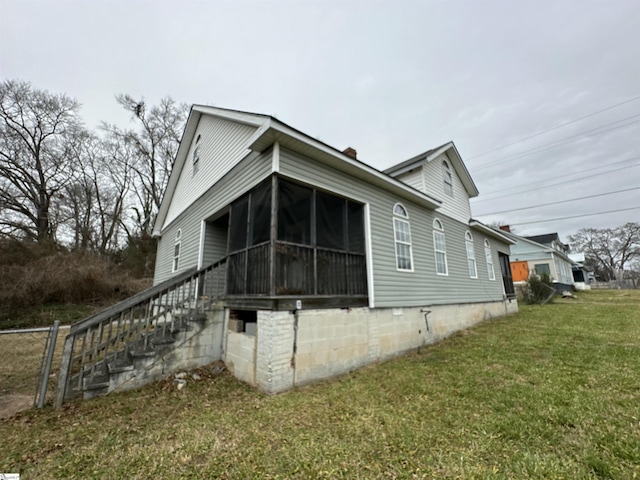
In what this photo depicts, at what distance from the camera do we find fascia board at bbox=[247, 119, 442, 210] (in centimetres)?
516

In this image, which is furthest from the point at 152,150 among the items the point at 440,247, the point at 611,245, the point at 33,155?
the point at 611,245

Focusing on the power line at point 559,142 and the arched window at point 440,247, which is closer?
the arched window at point 440,247

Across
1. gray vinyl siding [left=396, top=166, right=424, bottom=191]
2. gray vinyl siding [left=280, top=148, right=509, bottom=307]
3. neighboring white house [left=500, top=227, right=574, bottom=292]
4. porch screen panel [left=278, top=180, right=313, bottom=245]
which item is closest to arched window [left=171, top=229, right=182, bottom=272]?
porch screen panel [left=278, top=180, right=313, bottom=245]

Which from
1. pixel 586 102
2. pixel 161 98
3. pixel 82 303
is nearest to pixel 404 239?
pixel 82 303

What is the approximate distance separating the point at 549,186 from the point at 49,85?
128 ft

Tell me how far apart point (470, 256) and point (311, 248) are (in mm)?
8801

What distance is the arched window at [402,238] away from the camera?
771 centimetres

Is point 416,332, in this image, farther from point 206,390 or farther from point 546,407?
point 206,390

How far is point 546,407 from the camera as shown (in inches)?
143

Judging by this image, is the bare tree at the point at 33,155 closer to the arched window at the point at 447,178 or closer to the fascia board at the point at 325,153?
the fascia board at the point at 325,153

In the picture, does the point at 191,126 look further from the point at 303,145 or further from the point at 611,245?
the point at 611,245

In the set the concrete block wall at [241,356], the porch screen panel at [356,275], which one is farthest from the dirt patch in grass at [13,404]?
the porch screen panel at [356,275]

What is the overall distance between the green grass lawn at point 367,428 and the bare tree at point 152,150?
70.9 ft

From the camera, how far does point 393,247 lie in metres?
7.48
